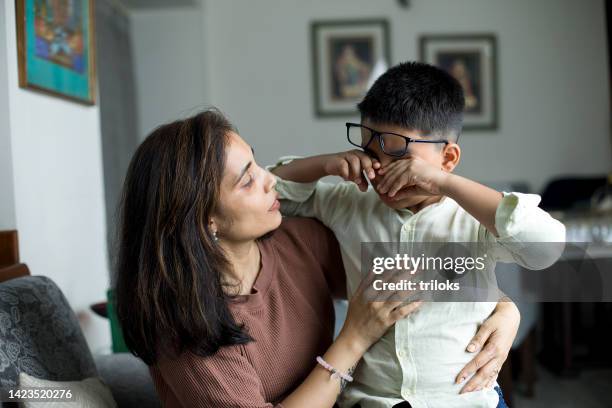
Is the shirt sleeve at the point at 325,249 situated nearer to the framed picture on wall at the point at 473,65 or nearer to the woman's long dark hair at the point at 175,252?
the woman's long dark hair at the point at 175,252

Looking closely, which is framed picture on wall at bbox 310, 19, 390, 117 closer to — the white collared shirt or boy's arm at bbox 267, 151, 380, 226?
boy's arm at bbox 267, 151, 380, 226

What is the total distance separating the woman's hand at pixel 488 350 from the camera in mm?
1077

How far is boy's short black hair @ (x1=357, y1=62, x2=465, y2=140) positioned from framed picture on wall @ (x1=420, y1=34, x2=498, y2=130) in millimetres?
3159

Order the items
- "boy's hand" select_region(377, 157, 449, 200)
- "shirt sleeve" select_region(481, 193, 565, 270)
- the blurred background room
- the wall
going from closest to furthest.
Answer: "shirt sleeve" select_region(481, 193, 565, 270), "boy's hand" select_region(377, 157, 449, 200), the wall, the blurred background room

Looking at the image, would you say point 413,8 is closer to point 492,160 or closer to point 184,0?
point 492,160

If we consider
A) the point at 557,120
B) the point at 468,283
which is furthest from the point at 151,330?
the point at 557,120

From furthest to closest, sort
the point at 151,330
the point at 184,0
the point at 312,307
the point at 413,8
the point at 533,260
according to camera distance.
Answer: the point at 413,8 → the point at 184,0 → the point at 312,307 → the point at 151,330 → the point at 533,260

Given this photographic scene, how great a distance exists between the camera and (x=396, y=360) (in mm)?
1098

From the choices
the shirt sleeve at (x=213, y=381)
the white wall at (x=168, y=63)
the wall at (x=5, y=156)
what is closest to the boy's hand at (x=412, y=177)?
the shirt sleeve at (x=213, y=381)

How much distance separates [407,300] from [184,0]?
3208 mm

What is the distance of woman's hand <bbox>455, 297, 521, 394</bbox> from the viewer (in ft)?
3.53

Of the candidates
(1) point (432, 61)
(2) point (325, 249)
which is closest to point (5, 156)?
(2) point (325, 249)

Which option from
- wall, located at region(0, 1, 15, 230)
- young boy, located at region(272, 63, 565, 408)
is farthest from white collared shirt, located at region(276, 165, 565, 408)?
wall, located at region(0, 1, 15, 230)

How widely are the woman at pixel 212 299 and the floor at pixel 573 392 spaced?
1.81 m
